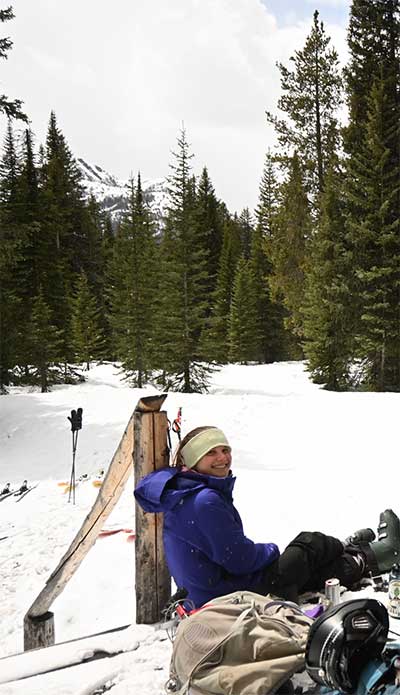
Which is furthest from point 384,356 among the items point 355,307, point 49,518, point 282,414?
point 49,518

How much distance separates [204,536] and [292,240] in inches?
720

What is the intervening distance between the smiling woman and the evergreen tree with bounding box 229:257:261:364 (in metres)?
29.2

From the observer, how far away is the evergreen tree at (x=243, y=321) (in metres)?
32.8

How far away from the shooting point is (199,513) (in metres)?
3.12

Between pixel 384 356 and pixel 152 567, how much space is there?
1440 centimetres

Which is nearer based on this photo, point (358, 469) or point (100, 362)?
point (358, 469)

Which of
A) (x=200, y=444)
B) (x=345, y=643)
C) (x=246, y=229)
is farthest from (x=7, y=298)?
(x=246, y=229)

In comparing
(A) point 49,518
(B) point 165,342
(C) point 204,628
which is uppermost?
(B) point 165,342

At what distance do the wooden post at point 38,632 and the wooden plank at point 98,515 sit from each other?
5cm

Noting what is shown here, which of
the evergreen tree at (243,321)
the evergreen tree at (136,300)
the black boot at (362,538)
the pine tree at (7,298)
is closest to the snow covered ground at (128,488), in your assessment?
the black boot at (362,538)

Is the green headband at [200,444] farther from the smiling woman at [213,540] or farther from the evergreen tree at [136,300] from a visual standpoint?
the evergreen tree at [136,300]

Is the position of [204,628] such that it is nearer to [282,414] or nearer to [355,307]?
[282,414]

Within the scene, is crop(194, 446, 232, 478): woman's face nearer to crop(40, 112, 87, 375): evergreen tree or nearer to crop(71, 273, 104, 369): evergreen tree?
crop(40, 112, 87, 375): evergreen tree

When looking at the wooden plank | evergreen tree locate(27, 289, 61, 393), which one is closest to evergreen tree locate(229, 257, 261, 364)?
evergreen tree locate(27, 289, 61, 393)
